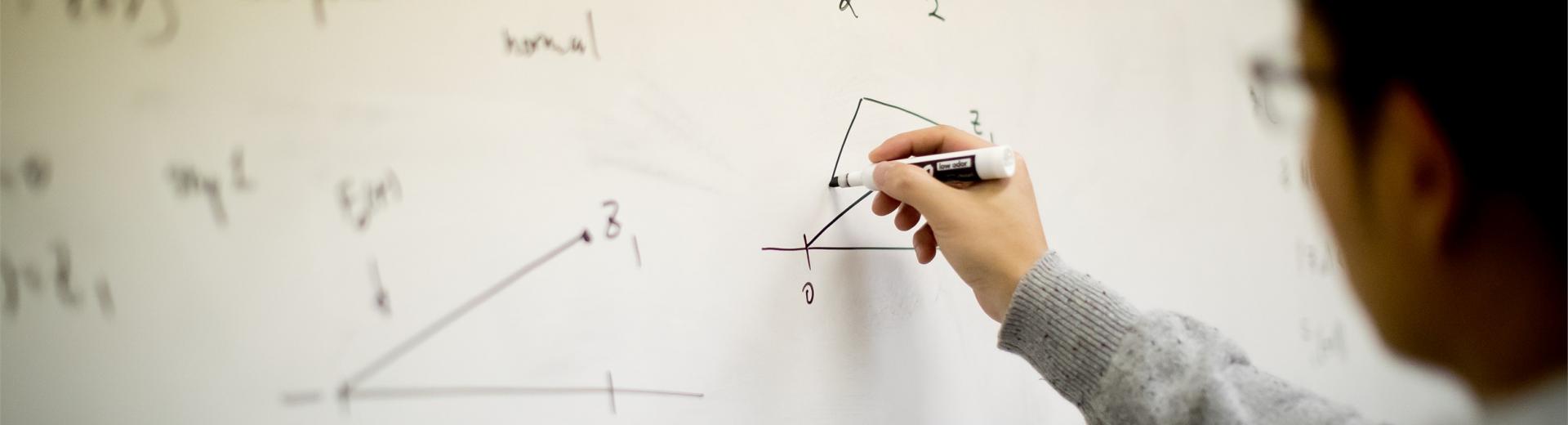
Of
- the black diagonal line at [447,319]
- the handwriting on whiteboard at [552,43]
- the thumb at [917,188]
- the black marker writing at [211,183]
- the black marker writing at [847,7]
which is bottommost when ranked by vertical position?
the black diagonal line at [447,319]

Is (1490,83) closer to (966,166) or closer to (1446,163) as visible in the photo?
(1446,163)

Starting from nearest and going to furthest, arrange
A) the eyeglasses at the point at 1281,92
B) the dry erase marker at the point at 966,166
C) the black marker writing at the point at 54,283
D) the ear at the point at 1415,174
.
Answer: the black marker writing at the point at 54,283
the dry erase marker at the point at 966,166
the eyeglasses at the point at 1281,92
the ear at the point at 1415,174

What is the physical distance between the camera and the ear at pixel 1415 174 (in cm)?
79

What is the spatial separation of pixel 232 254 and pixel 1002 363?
44 cm

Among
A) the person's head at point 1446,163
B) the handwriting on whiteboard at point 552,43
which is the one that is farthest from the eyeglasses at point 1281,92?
the handwriting on whiteboard at point 552,43

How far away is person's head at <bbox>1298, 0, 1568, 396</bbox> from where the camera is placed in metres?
0.76

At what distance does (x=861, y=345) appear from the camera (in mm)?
458

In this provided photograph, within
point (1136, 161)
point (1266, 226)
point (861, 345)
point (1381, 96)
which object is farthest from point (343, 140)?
point (1381, 96)

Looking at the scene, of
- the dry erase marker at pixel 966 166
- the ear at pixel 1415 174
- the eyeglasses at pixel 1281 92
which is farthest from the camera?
the ear at pixel 1415 174

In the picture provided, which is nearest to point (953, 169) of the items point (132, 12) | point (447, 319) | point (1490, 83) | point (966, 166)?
point (966, 166)

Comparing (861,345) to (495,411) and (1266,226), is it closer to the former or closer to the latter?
(495,411)

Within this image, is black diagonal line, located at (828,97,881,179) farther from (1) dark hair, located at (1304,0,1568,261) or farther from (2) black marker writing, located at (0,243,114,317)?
(1) dark hair, located at (1304,0,1568,261)

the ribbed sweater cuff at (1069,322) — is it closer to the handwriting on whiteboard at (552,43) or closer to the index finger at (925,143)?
the index finger at (925,143)

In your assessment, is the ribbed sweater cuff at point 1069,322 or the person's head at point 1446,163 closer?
the ribbed sweater cuff at point 1069,322
